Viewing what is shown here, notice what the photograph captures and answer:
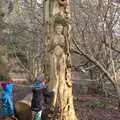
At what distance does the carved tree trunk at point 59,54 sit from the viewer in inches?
382

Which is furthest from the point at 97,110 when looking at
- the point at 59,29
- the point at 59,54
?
the point at 59,29

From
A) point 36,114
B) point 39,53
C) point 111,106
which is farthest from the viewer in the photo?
point 39,53

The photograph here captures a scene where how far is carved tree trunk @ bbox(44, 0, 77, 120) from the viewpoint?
382 inches

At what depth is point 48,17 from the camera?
385 inches

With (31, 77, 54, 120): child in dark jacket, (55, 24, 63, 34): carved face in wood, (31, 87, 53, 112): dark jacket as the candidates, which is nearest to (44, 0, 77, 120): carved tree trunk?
(55, 24, 63, 34): carved face in wood

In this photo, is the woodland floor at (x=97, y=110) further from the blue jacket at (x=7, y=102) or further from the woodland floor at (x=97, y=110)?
the blue jacket at (x=7, y=102)

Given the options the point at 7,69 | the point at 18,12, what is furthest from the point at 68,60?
the point at 7,69

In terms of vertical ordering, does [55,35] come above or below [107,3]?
below

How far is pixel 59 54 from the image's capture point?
385 inches

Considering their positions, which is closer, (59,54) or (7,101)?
(7,101)

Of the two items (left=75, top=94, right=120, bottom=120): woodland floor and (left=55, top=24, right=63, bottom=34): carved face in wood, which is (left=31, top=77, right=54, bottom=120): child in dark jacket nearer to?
(left=55, top=24, right=63, bottom=34): carved face in wood

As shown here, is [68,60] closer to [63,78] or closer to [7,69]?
[63,78]

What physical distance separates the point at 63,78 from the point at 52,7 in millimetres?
1673

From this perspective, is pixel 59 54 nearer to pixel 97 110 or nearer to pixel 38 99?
pixel 38 99
